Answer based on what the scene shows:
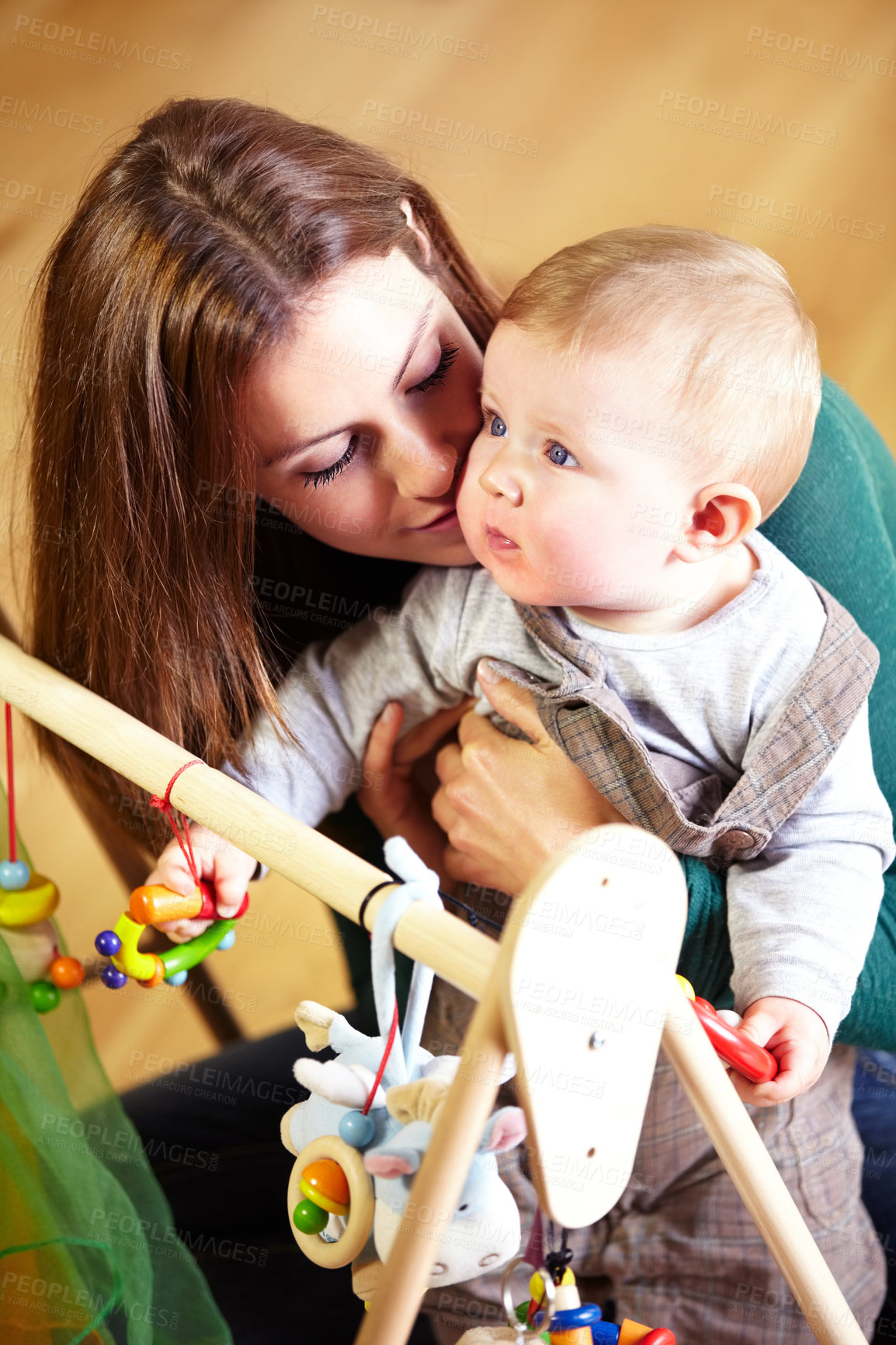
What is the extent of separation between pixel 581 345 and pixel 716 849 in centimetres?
36

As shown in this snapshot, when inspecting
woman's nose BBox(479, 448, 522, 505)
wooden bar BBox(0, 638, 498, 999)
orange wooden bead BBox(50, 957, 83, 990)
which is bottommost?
orange wooden bead BBox(50, 957, 83, 990)

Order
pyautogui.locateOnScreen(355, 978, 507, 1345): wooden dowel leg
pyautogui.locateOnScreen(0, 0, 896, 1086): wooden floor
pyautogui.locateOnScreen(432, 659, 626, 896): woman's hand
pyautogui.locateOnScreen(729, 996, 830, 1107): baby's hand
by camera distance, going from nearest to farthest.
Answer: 1. pyautogui.locateOnScreen(355, 978, 507, 1345): wooden dowel leg
2. pyautogui.locateOnScreen(729, 996, 830, 1107): baby's hand
3. pyautogui.locateOnScreen(432, 659, 626, 896): woman's hand
4. pyautogui.locateOnScreen(0, 0, 896, 1086): wooden floor

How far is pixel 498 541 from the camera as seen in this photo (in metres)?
0.71

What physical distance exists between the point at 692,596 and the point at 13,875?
0.55 m

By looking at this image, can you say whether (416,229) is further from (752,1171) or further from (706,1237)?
(706,1237)

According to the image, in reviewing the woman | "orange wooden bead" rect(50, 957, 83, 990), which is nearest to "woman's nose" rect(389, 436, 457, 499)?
the woman

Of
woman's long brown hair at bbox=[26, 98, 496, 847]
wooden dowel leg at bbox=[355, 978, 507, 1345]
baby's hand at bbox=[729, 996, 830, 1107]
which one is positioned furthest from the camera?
woman's long brown hair at bbox=[26, 98, 496, 847]

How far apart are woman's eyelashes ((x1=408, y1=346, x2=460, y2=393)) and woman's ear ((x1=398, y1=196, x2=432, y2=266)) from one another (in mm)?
83

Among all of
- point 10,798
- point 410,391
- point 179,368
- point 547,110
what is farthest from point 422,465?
point 547,110

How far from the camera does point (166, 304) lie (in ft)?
2.34

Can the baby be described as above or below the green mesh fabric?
above

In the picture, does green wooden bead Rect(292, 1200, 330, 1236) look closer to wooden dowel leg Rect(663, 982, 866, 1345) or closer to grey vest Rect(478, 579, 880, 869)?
wooden dowel leg Rect(663, 982, 866, 1345)

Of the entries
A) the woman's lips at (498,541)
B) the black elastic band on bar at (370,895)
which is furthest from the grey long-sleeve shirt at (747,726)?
the black elastic band on bar at (370,895)

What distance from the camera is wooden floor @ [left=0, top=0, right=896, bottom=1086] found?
1085mm
